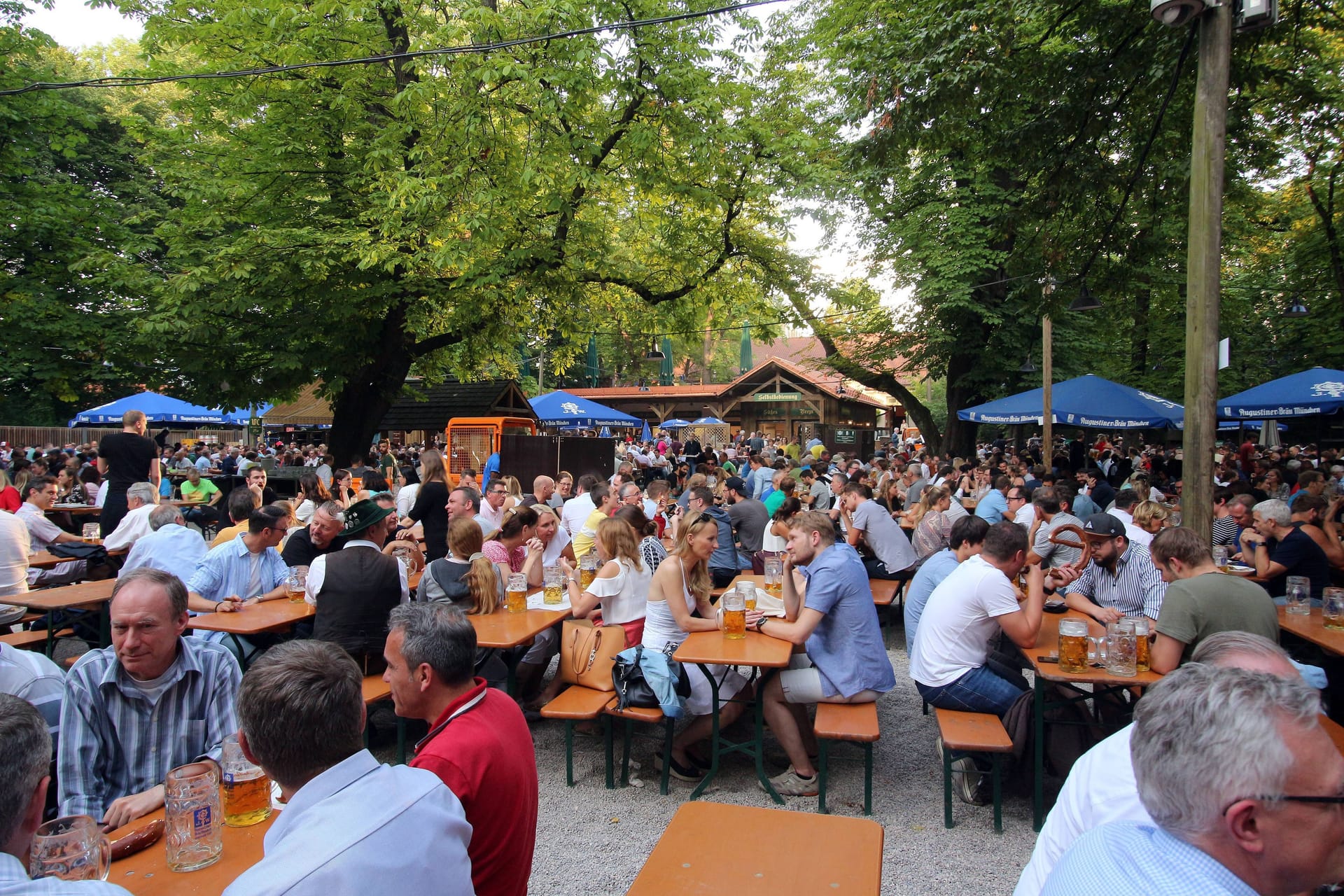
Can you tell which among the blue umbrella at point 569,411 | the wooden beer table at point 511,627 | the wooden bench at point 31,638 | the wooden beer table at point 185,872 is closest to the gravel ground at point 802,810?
the wooden beer table at point 511,627

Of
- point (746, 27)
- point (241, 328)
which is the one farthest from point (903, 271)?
point (241, 328)

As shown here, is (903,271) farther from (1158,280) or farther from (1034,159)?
(1034,159)

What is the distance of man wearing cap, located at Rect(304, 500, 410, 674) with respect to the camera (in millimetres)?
4066

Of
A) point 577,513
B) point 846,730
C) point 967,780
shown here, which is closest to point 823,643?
point 846,730

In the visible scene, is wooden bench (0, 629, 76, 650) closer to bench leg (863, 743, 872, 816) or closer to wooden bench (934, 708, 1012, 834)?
bench leg (863, 743, 872, 816)

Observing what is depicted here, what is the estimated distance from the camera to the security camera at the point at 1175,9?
470 centimetres

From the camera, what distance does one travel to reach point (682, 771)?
4465 mm

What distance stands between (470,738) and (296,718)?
0.56 meters

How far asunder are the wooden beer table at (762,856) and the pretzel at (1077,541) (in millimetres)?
3567

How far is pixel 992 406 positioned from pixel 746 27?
843 centimetres

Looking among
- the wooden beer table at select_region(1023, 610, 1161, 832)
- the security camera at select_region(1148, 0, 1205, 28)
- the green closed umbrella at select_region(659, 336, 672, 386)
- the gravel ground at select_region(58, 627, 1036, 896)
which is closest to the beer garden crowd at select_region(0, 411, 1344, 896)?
the wooden beer table at select_region(1023, 610, 1161, 832)

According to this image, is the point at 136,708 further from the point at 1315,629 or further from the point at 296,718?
the point at 1315,629

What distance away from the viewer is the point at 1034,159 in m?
8.14

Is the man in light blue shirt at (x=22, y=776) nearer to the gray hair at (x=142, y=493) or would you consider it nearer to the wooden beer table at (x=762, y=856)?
the wooden beer table at (x=762, y=856)
